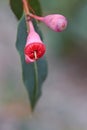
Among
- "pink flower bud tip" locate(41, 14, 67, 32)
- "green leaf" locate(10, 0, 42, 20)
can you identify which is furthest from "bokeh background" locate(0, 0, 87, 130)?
"pink flower bud tip" locate(41, 14, 67, 32)

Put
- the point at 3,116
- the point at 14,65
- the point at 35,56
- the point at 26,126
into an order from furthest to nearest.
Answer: the point at 14,65, the point at 3,116, the point at 26,126, the point at 35,56

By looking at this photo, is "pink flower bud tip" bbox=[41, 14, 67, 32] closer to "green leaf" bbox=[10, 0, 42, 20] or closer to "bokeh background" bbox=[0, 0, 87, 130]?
"green leaf" bbox=[10, 0, 42, 20]

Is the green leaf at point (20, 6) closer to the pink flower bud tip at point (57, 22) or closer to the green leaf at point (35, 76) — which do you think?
the green leaf at point (35, 76)

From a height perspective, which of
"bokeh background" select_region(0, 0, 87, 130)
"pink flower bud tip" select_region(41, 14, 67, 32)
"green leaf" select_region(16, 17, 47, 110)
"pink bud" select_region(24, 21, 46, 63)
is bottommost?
"bokeh background" select_region(0, 0, 87, 130)

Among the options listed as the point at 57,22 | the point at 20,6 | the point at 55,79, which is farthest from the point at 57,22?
the point at 55,79

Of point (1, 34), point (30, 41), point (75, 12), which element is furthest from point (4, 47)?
point (30, 41)

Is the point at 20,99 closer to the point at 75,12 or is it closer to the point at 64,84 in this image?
the point at 64,84

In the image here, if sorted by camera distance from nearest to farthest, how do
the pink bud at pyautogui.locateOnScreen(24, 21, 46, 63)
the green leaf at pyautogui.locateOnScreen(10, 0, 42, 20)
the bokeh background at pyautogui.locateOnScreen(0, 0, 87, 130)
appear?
the pink bud at pyautogui.locateOnScreen(24, 21, 46, 63) < the green leaf at pyautogui.locateOnScreen(10, 0, 42, 20) < the bokeh background at pyautogui.locateOnScreen(0, 0, 87, 130)

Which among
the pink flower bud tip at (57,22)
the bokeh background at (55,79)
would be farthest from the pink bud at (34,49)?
the bokeh background at (55,79)
